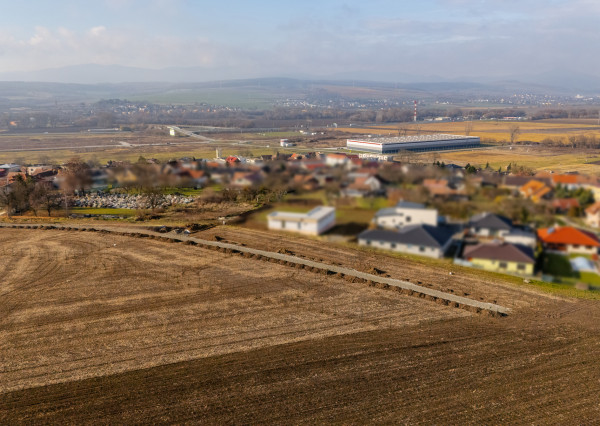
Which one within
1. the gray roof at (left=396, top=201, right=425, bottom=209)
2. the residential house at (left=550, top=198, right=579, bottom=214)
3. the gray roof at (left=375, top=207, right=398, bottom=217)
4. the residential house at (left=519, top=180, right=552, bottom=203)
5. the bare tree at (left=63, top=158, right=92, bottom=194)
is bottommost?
the bare tree at (left=63, top=158, right=92, bottom=194)

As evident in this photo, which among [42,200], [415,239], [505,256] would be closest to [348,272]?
[415,239]

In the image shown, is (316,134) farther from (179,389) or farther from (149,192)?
(179,389)

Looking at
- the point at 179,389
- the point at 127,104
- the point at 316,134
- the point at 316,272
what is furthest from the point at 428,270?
the point at 127,104

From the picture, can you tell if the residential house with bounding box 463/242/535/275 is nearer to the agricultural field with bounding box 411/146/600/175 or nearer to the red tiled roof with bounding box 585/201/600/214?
the red tiled roof with bounding box 585/201/600/214

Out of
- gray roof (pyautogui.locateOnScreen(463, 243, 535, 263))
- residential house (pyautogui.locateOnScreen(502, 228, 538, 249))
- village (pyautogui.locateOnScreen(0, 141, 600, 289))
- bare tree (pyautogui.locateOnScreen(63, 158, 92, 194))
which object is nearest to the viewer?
village (pyautogui.locateOnScreen(0, 141, 600, 289))

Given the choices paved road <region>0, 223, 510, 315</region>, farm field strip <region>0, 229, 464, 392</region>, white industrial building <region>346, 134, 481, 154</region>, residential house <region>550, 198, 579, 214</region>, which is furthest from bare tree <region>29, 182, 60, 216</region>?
white industrial building <region>346, 134, 481, 154</region>

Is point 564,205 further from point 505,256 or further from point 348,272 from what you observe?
point 348,272

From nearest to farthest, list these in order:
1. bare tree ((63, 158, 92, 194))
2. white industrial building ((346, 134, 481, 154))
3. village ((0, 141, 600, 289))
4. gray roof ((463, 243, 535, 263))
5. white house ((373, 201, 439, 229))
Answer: village ((0, 141, 600, 289)) → gray roof ((463, 243, 535, 263)) → white house ((373, 201, 439, 229)) → bare tree ((63, 158, 92, 194)) → white industrial building ((346, 134, 481, 154))

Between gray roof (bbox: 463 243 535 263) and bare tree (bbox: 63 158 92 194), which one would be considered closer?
gray roof (bbox: 463 243 535 263)
